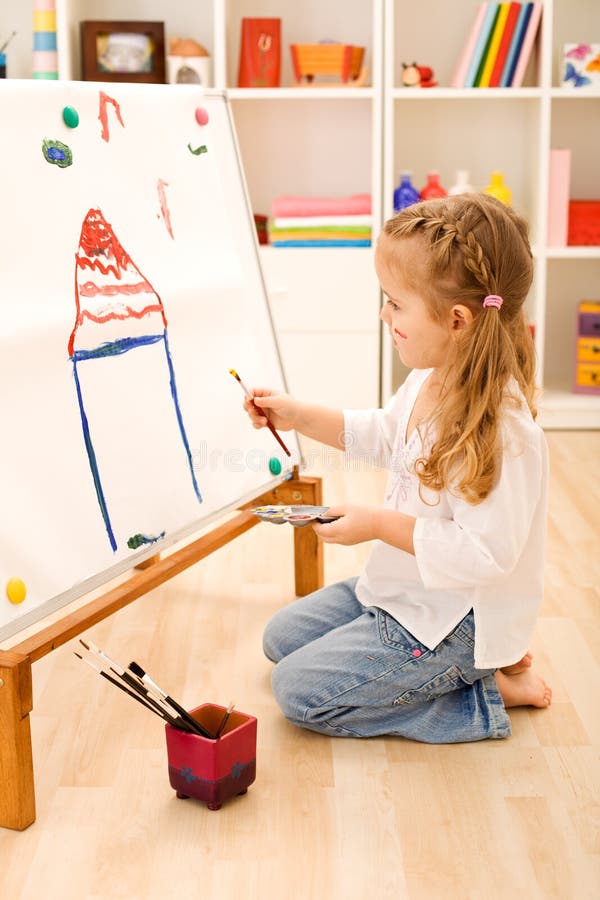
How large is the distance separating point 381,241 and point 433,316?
0.41 ft

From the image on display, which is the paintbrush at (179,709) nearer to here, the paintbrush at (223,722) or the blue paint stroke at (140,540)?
the paintbrush at (223,722)

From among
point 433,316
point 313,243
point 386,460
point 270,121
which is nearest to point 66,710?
point 386,460

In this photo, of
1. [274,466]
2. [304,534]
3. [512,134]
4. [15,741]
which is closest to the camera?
[15,741]

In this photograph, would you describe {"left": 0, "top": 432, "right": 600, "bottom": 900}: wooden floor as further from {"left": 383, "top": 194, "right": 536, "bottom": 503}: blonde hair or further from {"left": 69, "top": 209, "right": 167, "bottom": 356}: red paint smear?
{"left": 69, "top": 209, "right": 167, "bottom": 356}: red paint smear

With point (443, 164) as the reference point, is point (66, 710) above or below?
below

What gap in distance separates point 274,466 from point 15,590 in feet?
2.13

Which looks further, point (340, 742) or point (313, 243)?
point (313, 243)

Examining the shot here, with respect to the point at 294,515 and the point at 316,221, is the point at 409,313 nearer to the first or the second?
the point at 294,515

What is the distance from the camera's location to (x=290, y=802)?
1.35 m

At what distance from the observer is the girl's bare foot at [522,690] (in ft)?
5.16

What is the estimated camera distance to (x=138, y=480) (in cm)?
155

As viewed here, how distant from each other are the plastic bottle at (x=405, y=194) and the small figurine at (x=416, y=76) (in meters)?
0.26

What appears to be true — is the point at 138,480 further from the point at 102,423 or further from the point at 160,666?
the point at 160,666

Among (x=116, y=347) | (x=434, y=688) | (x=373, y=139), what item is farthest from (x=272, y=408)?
(x=373, y=139)
